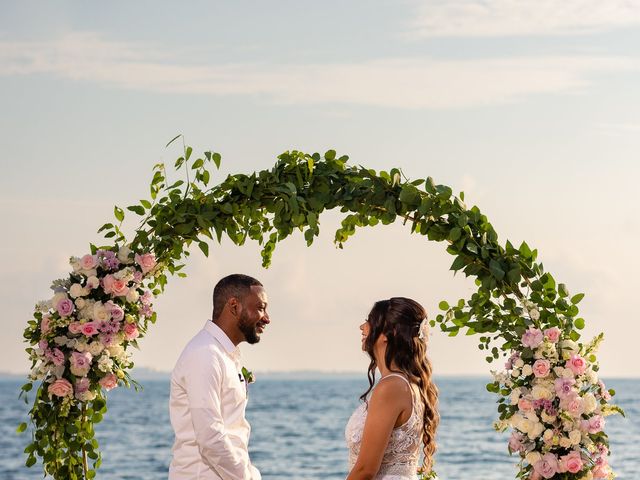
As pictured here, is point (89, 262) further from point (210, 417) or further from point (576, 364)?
point (576, 364)

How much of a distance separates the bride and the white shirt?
23.9 inches

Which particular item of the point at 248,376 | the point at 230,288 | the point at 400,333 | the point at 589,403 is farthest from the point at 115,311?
the point at 589,403

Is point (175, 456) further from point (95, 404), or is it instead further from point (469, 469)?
point (469, 469)

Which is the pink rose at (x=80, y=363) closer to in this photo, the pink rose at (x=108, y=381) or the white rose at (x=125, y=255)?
the pink rose at (x=108, y=381)

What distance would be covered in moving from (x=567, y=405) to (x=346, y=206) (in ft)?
5.61

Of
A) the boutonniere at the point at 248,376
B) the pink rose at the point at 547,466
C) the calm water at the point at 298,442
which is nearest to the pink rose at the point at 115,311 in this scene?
the boutonniere at the point at 248,376

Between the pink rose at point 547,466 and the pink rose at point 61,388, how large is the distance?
2818 millimetres

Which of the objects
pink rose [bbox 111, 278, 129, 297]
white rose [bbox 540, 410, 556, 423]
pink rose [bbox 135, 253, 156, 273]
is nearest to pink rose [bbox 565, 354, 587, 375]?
white rose [bbox 540, 410, 556, 423]

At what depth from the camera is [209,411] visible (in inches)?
216

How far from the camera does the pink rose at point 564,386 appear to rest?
6184 millimetres

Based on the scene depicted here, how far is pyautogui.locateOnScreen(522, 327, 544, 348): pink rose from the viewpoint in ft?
20.4

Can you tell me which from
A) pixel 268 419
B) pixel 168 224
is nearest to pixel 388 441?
pixel 168 224

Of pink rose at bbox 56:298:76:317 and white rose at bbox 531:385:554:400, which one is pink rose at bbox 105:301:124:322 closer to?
pink rose at bbox 56:298:76:317

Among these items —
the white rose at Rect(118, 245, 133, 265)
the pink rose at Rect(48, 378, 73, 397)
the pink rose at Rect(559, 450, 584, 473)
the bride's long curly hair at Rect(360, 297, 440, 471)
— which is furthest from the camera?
the white rose at Rect(118, 245, 133, 265)
